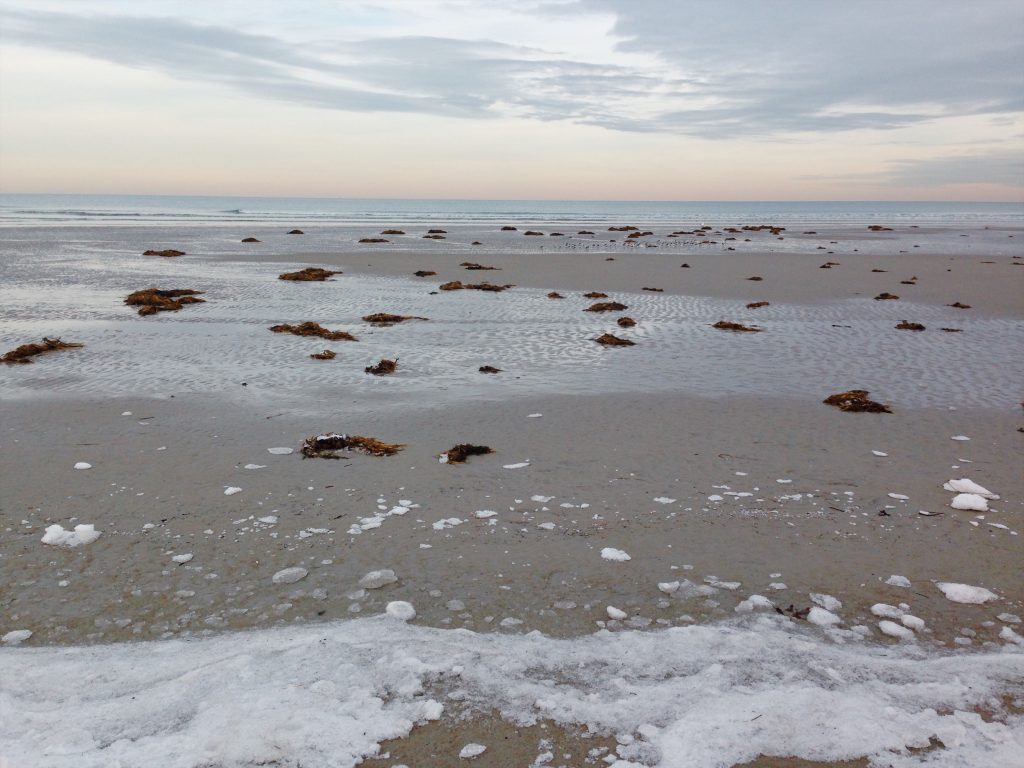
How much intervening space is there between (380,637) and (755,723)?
7.11 ft

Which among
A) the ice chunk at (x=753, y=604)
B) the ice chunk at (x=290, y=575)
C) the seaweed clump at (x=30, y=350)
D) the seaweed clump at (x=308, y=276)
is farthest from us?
the seaweed clump at (x=308, y=276)

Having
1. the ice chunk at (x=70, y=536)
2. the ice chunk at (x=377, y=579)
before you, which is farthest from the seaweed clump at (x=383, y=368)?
the ice chunk at (x=377, y=579)

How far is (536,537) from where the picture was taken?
5.78 m

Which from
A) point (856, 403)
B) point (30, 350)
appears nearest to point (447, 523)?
point (856, 403)

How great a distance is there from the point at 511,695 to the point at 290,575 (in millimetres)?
2029

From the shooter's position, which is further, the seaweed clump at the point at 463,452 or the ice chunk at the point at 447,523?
the seaweed clump at the point at 463,452

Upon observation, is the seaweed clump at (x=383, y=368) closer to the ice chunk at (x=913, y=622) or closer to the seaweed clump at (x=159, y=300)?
the seaweed clump at (x=159, y=300)

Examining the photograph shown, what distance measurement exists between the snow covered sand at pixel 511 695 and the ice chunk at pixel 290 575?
63cm

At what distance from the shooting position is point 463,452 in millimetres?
7492

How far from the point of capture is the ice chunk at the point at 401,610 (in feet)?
15.3

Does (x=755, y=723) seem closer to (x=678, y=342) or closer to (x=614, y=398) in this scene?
(x=614, y=398)

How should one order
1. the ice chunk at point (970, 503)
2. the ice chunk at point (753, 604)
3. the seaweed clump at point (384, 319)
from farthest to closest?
the seaweed clump at point (384, 319) → the ice chunk at point (970, 503) → the ice chunk at point (753, 604)

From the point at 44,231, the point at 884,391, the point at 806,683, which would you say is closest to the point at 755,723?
the point at 806,683

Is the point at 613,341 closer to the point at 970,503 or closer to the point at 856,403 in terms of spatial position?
the point at 856,403
